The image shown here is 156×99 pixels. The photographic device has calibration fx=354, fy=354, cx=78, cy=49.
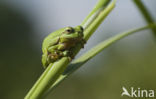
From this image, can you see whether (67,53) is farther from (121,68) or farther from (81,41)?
(121,68)

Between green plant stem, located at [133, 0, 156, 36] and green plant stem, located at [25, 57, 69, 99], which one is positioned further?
green plant stem, located at [133, 0, 156, 36]

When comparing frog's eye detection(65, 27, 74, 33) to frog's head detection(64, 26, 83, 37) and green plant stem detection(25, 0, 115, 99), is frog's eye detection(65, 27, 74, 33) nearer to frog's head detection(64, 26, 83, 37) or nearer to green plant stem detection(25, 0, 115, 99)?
frog's head detection(64, 26, 83, 37)

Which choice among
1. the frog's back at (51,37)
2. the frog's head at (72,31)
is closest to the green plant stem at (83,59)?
the frog's head at (72,31)

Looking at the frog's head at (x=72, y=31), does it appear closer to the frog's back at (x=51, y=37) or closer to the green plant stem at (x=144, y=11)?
the frog's back at (x=51, y=37)

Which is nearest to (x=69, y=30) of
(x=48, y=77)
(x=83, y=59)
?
(x=83, y=59)

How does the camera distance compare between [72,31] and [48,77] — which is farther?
[72,31]

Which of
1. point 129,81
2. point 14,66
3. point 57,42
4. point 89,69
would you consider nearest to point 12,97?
point 14,66

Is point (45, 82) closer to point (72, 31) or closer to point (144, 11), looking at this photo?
point (72, 31)

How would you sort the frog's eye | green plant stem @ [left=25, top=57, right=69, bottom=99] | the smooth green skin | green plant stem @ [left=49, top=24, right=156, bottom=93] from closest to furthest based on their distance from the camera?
1. green plant stem @ [left=25, top=57, right=69, bottom=99]
2. green plant stem @ [left=49, top=24, right=156, bottom=93]
3. the smooth green skin
4. the frog's eye

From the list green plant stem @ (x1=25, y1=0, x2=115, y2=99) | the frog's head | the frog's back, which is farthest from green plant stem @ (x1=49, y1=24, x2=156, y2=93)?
the frog's back
